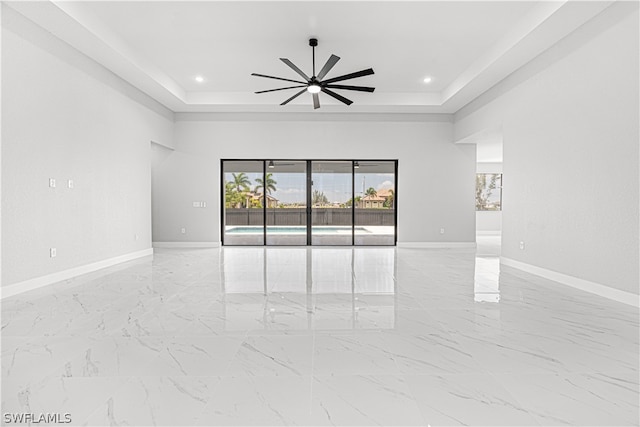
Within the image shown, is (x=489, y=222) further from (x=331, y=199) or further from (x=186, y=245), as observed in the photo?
(x=186, y=245)

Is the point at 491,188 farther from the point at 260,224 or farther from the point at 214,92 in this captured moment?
the point at 214,92

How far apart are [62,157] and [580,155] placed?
7.07 metres

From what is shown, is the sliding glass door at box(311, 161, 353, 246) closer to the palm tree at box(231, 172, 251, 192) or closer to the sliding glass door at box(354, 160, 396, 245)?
the sliding glass door at box(354, 160, 396, 245)

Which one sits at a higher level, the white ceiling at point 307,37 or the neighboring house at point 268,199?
the white ceiling at point 307,37

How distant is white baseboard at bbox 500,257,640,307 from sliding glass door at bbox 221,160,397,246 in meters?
4.14

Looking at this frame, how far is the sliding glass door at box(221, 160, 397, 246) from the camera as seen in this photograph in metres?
9.85

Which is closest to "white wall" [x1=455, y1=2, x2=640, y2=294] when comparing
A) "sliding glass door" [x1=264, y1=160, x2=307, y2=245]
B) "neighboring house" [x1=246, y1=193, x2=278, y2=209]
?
"sliding glass door" [x1=264, y1=160, x2=307, y2=245]

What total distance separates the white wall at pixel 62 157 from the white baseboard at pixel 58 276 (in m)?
0.06

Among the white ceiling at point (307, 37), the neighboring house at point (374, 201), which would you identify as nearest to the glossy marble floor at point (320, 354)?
the white ceiling at point (307, 37)

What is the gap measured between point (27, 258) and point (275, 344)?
3804 mm

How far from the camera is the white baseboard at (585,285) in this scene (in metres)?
4.08
